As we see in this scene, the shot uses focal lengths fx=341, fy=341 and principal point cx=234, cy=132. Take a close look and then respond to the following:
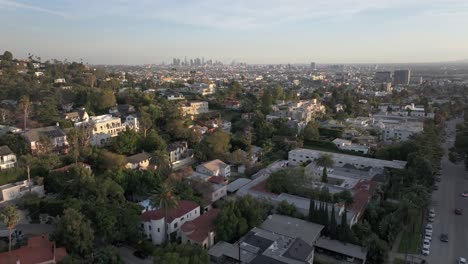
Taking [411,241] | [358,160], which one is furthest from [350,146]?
[411,241]

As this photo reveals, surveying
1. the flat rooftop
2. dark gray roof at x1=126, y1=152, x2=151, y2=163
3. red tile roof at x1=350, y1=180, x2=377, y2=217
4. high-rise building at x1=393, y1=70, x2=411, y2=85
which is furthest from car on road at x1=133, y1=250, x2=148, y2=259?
high-rise building at x1=393, y1=70, x2=411, y2=85

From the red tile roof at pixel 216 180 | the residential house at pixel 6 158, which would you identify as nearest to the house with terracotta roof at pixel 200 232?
the red tile roof at pixel 216 180

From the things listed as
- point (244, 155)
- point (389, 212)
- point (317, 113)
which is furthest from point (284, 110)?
point (389, 212)

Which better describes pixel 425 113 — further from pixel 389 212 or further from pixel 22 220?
pixel 22 220

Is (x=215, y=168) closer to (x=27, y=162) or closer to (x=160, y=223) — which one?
(x=160, y=223)

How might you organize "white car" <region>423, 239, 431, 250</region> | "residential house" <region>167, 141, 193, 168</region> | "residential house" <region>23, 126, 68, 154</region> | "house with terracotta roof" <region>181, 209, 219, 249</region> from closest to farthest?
1. "house with terracotta roof" <region>181, 209, 219, 249</region>
2. "white car" <region>423, 239, 431, 250</region>
3. "residential house" <region>23, 126, 68, 154</region>
4. "residential house" <region>167, 141, 193, 168</region>

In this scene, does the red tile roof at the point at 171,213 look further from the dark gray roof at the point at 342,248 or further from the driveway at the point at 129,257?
the dark gray roof at the point at 342,248

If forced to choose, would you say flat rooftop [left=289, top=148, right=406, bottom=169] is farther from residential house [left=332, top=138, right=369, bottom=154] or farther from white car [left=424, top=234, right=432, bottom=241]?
white car [left=424, top=234, right=432, bottom=241]
